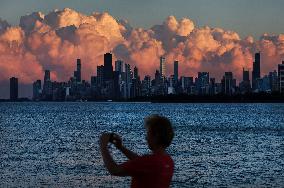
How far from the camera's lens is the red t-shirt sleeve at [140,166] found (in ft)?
20.4

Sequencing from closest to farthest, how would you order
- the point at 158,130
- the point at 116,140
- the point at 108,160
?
the point at 108,160, the point at 158,130, the point at 116,140

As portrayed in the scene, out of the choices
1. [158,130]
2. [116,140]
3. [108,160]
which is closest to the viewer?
[108,160]

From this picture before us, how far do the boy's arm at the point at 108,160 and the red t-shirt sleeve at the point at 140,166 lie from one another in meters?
0.07

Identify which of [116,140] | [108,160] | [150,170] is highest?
[116,140]

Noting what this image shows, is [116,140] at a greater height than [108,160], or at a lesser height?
greater

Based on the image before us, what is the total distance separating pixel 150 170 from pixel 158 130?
0.41m

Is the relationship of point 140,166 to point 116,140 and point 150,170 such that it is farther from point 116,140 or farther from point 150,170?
point 116,140

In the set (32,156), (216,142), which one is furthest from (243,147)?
(32,156)

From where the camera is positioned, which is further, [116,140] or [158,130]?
[116,140]

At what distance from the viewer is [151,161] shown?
6.27 meters

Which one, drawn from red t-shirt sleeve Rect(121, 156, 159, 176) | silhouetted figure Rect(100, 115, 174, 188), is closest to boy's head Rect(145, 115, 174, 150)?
silhouetted figure Rect(100, 115, 174, 188)

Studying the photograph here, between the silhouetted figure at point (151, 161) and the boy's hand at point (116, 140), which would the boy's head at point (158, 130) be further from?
the boy's hand at point (116, 140)

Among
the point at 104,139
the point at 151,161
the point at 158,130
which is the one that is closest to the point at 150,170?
the point at 151,161

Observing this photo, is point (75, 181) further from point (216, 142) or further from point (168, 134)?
point (216, 142)
